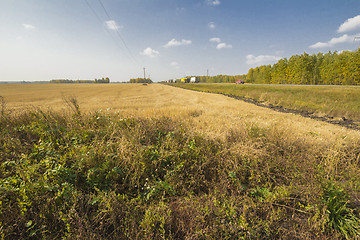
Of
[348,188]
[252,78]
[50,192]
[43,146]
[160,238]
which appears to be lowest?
[160,238]

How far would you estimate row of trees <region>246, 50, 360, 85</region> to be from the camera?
36.9 m

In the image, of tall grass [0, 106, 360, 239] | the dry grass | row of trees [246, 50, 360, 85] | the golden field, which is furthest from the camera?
row of trees [246, 50, 360, 85]

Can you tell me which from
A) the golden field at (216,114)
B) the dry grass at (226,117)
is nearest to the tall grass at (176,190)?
the dry grass at (226,117)

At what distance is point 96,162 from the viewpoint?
12.0ft

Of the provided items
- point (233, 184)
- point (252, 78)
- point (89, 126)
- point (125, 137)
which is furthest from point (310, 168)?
point (252, 78)

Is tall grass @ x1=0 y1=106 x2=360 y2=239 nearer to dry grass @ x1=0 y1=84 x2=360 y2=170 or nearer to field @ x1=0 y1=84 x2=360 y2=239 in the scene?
field @ x1=0 y1=84 x2=360 y2=239

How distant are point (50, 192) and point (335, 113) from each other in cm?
2138

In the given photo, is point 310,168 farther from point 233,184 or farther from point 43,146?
point 43,146

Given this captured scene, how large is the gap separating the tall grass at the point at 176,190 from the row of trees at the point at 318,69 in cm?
5435

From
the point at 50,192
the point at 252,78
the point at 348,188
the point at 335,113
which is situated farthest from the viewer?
the point at 252,78

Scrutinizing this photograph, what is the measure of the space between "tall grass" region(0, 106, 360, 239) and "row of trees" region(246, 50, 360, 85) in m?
54.4

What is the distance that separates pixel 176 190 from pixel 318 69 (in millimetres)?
68421

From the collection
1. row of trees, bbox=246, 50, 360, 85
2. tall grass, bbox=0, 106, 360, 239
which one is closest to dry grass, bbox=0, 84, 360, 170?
tall grass, bbox=0, 106, 360, 239

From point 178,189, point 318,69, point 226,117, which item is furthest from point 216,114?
point 318,69
